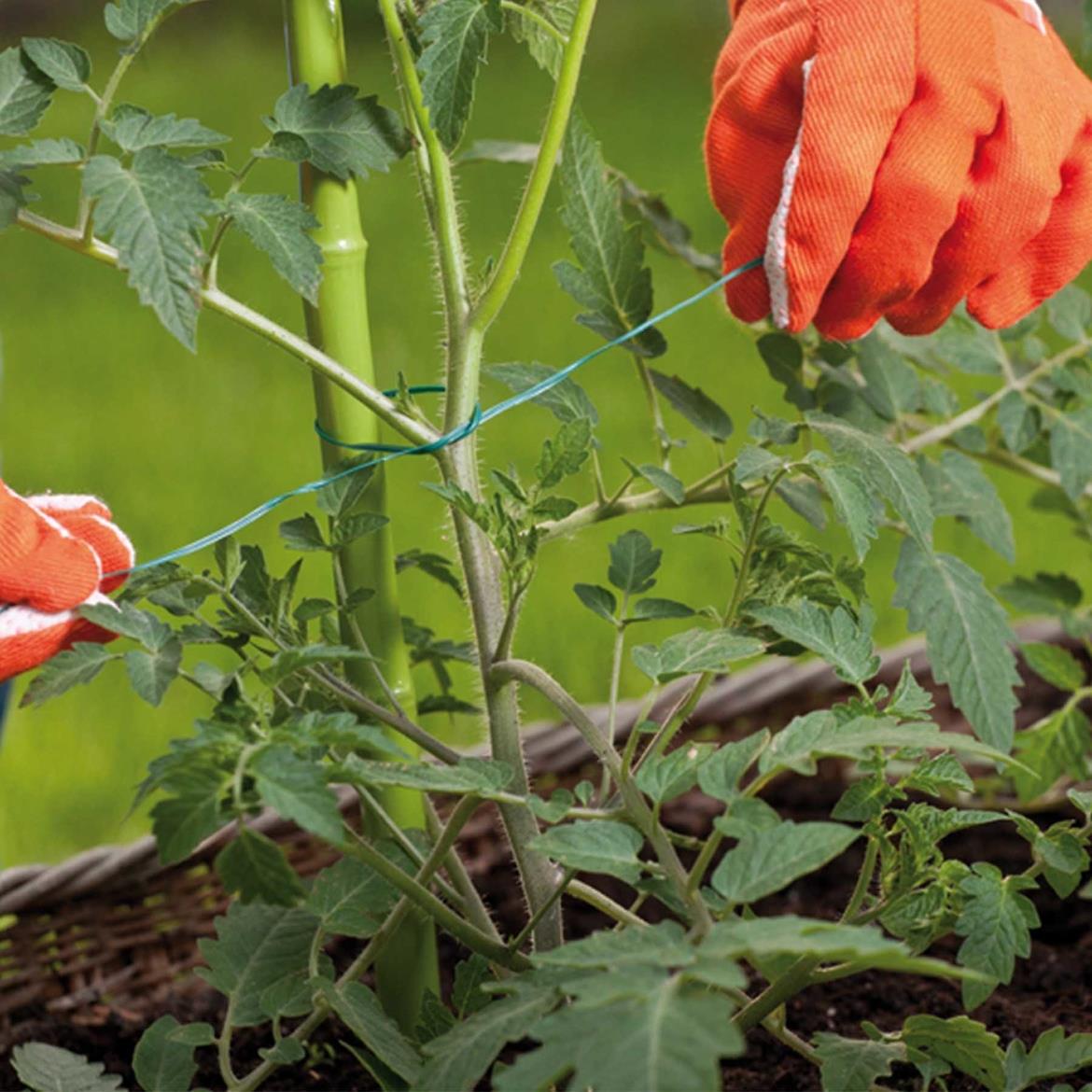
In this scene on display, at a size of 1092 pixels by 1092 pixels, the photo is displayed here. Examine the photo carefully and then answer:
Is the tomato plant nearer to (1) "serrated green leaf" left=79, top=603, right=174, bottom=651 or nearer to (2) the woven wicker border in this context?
(1) "serrated green leaf" left=79, top=603, right=174, bottom=651

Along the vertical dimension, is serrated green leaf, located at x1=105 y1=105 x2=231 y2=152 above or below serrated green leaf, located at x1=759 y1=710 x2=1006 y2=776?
above

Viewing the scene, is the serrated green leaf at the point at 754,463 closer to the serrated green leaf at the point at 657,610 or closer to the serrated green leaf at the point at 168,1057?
the serrated green leaf at the point at 657,610

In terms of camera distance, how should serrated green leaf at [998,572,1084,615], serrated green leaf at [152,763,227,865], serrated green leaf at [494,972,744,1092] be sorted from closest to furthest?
1. serrated green leaf at [494,972,744,1092]
2. serrated green leaf at [152,763,227,865]
3. serrated green leaf at [998,572,1084,615]

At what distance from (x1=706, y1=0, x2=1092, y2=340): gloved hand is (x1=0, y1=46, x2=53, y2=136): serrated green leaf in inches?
13.8

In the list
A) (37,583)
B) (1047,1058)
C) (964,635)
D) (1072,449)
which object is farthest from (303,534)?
(1072,449)

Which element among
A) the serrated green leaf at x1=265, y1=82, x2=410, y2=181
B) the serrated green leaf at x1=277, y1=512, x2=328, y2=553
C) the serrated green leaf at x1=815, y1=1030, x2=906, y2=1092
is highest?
the serrated green leaf at x1=265, y1=82, x2=410, y2=181

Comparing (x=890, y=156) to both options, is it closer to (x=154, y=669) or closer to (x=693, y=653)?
(x=693, y=653)

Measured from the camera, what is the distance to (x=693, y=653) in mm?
742

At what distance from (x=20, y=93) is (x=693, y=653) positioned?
407 millimetres

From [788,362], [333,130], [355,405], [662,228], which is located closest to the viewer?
[333,130]

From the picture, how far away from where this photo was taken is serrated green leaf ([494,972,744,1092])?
1.60 feet

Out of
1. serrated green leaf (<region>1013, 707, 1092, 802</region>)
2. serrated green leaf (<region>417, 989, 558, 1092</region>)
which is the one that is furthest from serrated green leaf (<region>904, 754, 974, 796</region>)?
serrated green leaf (<region>1013, 707, 1092, 802</region>)

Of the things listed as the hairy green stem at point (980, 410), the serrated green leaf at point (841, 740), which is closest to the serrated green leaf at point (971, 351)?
the hairy green stem at point (980, 410)

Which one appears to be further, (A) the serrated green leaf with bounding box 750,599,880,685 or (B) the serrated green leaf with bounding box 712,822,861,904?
(A) the serrated green leaf with bounding box 750,599,880,685
